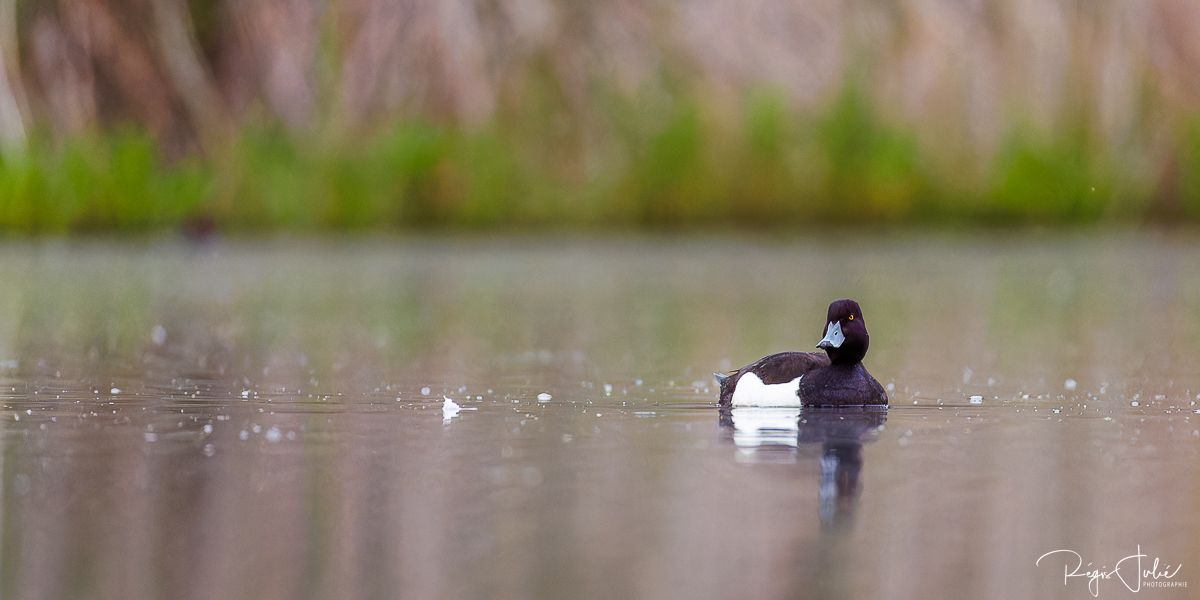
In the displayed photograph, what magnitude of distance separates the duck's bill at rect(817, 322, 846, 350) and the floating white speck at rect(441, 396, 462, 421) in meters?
1.47

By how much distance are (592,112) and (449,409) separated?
25.3 m

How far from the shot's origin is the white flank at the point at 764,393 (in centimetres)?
807

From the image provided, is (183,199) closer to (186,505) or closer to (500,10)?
(500,10)

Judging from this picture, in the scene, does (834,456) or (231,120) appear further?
(231,120)

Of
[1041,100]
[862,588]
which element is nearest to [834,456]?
[862,588]

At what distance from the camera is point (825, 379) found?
8.04 metres

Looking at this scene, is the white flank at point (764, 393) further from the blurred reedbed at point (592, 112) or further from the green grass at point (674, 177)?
the green grass at point (674, 177)

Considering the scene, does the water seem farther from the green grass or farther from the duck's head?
the green grass

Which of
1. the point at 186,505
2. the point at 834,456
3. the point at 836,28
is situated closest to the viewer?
the point at 186,505

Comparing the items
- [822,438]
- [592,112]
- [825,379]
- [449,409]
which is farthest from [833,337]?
[592,112]

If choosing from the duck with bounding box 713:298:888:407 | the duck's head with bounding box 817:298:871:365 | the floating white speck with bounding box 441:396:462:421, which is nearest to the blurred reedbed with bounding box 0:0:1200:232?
the floating white speck with bounding box 441:396:462:421

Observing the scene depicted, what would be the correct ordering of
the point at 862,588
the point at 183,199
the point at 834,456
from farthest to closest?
the point at 183,199, the point at 834,456, the point at 862,588

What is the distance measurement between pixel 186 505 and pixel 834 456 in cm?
218

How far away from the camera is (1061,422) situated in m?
7.65
